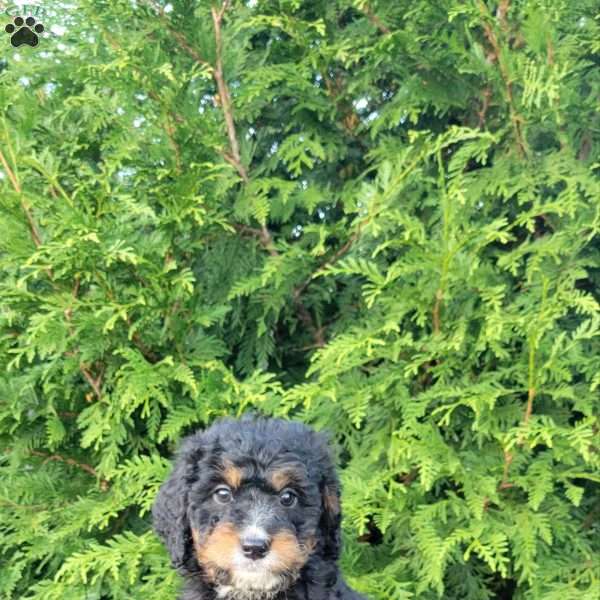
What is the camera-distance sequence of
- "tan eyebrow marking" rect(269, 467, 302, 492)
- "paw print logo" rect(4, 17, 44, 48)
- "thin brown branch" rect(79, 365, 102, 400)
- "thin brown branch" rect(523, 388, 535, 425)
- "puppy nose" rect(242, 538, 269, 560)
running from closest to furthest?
1. "puppy nose" rect(242, 538, 269, 560)
2. "tan eyebrow marking" rect(269, 467, 302, 492)
3. "thin brown branch" rect(523, 388, 535, 425)
4. "thin brown branch" rect(79, 365, 102, 400)
5. "paw print logo" rect(4, 17, 44, 48)

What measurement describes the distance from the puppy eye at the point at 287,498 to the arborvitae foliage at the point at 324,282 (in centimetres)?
96

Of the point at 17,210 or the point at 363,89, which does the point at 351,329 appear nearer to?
the point at 363,89

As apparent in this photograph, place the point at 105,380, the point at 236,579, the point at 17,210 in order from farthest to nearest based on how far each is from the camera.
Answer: the point at 105,380, the point at 17,210, the point at 236,579

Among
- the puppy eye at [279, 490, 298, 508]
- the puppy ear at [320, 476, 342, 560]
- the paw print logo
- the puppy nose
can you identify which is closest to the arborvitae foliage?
the paw print logo

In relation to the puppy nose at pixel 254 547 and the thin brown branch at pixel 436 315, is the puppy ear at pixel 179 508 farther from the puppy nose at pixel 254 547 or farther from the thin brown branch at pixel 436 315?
the thin brown branch at pixel 436 315

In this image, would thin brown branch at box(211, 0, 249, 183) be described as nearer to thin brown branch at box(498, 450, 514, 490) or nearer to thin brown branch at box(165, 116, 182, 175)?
thin brown branch at box(165, 116, 182, 175)

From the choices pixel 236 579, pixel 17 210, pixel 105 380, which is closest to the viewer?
pixel 236 579

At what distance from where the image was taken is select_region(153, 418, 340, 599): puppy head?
314 centimetres

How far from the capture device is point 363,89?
5.27 metres

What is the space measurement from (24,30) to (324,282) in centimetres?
263

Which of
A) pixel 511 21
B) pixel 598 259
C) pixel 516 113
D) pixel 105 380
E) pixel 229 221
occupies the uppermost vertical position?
pixel 511 21

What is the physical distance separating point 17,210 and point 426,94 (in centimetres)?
239

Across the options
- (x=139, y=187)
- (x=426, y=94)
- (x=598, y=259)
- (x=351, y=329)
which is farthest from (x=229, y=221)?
(x=598, y=259)

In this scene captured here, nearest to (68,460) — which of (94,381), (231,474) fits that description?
(94,381)
